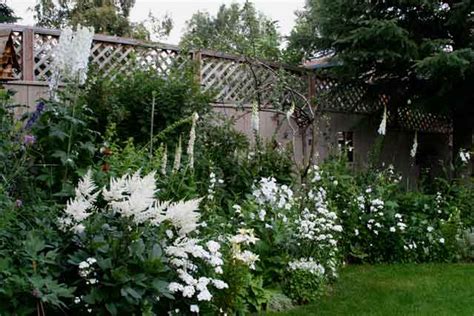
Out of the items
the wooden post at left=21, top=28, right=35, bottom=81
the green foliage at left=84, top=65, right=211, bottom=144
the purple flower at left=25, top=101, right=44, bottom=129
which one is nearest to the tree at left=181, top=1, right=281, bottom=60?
the green foliage at left=84, top=65, right=211, bottom=144

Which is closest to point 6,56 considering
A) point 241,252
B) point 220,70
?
point 241,252

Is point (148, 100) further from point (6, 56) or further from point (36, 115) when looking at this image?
point (36, 115)

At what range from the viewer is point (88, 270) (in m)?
2.56

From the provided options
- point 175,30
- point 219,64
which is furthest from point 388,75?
point 175,30

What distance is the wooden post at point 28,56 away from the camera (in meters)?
5.37

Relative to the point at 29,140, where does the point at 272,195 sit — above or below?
below

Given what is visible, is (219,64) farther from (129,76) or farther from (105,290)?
(105,290)

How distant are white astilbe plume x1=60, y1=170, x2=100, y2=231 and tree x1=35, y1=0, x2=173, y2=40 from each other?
14743 mm

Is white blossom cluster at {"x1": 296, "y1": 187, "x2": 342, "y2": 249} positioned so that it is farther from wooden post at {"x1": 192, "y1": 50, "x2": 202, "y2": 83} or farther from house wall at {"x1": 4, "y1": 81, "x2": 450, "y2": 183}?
wooden post at {"x1": 192, "y1": 50, "x2": 202, "y2": 83}

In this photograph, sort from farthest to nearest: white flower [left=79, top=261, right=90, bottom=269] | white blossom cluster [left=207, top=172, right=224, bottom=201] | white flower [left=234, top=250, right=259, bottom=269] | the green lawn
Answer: white blossom cluster [left=207, top=172, right=224, bottom=201], the green lawn, white flower [left=234, top=250, right=259, bottom=269], white flower [left=79, top=261, right=90, bottom=269]

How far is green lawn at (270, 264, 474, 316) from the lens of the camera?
390 cm

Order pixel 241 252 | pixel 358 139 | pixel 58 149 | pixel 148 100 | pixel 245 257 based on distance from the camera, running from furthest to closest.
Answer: pixel 358 139, pixel 148 100, pixel 241 252, pixel 245 257, pixel 58 149

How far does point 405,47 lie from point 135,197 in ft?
18.3

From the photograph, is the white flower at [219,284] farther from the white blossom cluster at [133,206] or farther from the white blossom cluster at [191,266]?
the white blossom cluster at [133,206]
